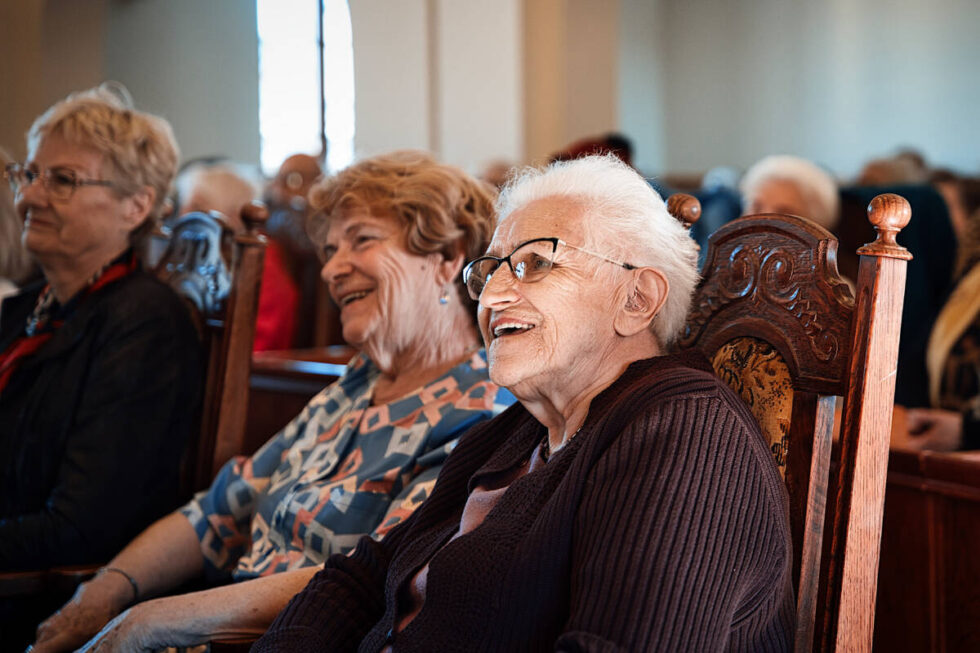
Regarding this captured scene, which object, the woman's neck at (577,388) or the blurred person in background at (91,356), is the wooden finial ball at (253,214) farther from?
the woman's neck at (577,388)

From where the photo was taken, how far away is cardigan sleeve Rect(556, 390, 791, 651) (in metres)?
0.90

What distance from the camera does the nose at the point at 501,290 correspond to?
122cm

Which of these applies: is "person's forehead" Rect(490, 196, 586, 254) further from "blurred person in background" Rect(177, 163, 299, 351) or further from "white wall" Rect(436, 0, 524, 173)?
"white wall" Rect(436, 0, 524, 173)

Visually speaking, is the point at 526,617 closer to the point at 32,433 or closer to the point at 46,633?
the point at 46,633

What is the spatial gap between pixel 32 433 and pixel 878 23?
7.68 meters

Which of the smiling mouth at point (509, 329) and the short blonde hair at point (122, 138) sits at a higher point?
the short blonde hair at point (122, 138)

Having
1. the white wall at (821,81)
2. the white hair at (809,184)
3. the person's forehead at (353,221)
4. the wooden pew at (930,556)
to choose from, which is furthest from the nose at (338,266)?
the white wall at (821,81)

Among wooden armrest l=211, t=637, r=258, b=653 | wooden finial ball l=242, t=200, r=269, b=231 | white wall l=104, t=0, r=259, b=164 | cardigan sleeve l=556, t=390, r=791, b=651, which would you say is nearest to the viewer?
cardigan sleeve l=556, t=390, r=791, b=651

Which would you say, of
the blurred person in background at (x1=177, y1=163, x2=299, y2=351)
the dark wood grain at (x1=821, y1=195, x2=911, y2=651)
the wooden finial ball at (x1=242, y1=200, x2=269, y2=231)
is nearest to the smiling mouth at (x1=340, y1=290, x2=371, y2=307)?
A: the wooden finial ball at (x1=242, y1=200, x2=269, y2=231)

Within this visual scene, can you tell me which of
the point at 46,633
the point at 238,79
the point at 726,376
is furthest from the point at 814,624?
the point at 238,79

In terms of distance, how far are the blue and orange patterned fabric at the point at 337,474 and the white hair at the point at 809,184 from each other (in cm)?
205

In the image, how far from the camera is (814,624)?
3.69 ft

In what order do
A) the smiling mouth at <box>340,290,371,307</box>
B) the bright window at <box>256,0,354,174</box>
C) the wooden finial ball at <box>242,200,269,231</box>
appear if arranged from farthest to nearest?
1. the bright window at <box>256,0,354,174</box>
2. the wooden finial ball at <box>242,200,269,231</box>
3. the smiling mouth at <box>340,290,371,307</box>

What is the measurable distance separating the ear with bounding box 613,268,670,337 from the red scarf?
1.29 m
